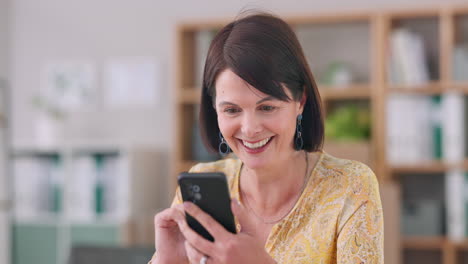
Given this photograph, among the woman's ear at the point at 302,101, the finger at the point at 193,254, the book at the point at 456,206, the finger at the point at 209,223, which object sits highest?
the woman's ear at the point at 302,101

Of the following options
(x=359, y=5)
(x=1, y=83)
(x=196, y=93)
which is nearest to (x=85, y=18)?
(x=1, y=83)

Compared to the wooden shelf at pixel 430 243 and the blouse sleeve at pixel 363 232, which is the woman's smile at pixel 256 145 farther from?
the wooden shelf at pixel 430 243

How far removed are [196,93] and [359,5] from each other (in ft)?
3.64

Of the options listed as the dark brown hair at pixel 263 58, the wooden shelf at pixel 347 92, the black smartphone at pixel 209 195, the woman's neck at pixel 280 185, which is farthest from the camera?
the wooden shelf at pixel 347 92

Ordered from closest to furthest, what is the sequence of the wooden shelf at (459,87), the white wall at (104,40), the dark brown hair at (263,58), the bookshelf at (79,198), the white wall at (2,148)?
the dark brown hair at (263,58), the wooden shelf at (459,87), the bookshelf at (79,198), the white wall at (2,148), the white wall at (104,40)

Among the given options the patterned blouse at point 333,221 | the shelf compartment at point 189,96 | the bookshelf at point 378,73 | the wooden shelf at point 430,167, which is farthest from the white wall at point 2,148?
the patterned blouse at point 333,221

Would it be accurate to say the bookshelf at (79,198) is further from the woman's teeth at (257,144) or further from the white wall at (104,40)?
the woman's teeth at (257,144)

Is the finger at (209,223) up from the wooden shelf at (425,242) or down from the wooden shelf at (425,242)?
up

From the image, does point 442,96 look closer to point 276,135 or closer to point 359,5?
point 359,5

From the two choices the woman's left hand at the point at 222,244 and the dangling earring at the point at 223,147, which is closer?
the woman's left hand at the point at 222,244

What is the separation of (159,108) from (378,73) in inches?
56.9

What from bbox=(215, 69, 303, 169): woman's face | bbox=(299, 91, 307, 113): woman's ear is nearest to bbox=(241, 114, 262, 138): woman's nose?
bbox=(215, 69, 303, 169): woman's face

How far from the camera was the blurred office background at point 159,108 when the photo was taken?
366 cm

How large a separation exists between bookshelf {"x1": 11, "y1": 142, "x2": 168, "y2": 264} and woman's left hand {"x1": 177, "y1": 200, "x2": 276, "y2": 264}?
107 inches
